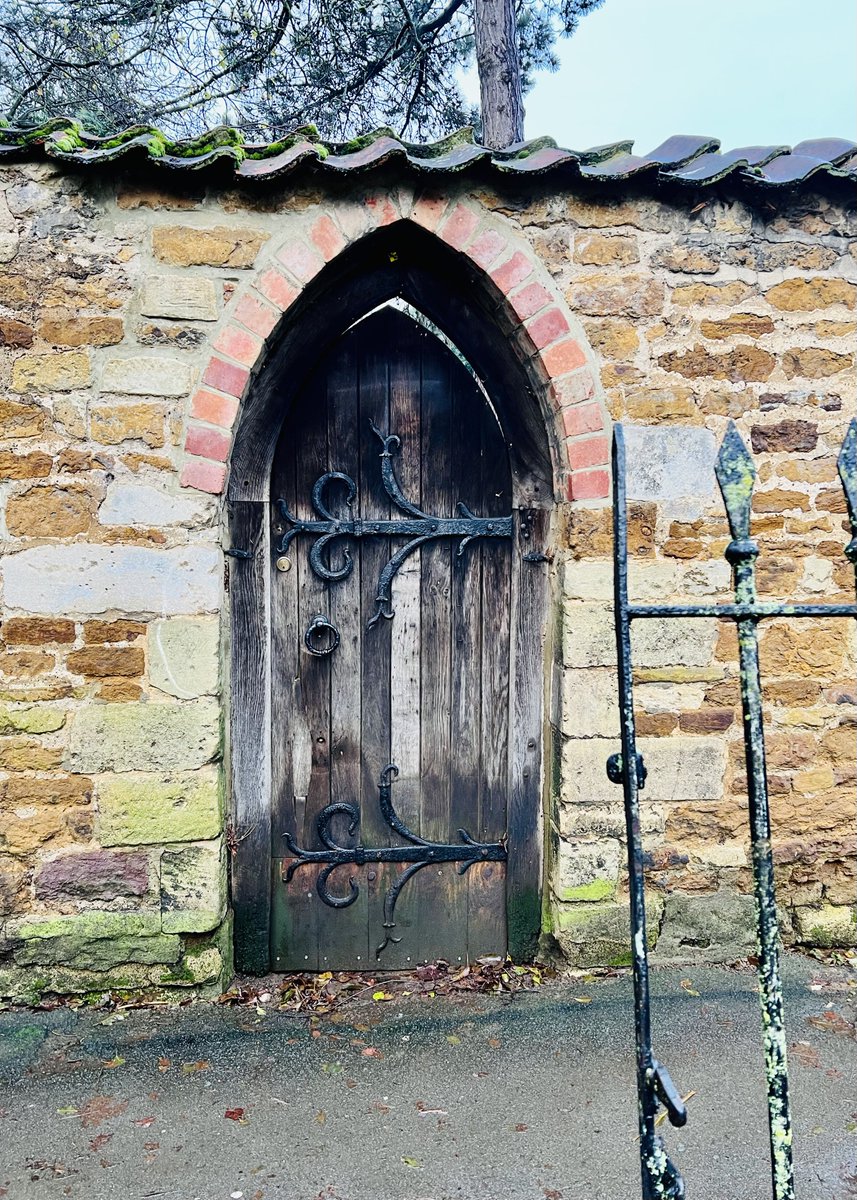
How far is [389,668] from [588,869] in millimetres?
1080

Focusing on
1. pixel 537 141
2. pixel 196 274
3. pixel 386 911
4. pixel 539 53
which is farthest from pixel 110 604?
pixel 539 53

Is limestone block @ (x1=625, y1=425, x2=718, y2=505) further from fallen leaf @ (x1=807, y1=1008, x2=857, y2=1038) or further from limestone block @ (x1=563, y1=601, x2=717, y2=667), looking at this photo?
fallen leaf @ (x1=807, y1=1008, x2=857, y2=1038)

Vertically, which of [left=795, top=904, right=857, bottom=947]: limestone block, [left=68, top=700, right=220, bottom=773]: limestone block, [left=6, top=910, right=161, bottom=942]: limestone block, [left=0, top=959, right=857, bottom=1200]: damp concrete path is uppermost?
[left=68, top=700, right=220, bottom=773]: limestone block

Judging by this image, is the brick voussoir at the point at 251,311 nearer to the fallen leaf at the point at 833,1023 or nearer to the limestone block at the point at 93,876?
the limestone block at the point at 93,876

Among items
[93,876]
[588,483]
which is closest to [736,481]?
[588,483]

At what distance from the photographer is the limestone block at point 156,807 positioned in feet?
9.45

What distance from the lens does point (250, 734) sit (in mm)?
3166

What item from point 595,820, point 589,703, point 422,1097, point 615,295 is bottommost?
point 422,1097

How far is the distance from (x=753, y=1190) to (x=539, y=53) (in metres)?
7.22

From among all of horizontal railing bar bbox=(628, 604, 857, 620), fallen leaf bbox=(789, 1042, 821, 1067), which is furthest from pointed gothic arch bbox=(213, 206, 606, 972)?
horizontal railing bar bbox=(628, 604, 857, 620)

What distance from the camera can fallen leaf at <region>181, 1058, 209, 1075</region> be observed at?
8.59 ft

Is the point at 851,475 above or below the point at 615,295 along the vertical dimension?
below

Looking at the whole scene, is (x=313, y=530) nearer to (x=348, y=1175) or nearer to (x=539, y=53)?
(x=348, y=1175)

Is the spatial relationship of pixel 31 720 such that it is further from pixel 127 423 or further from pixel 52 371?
pixel 52 371
